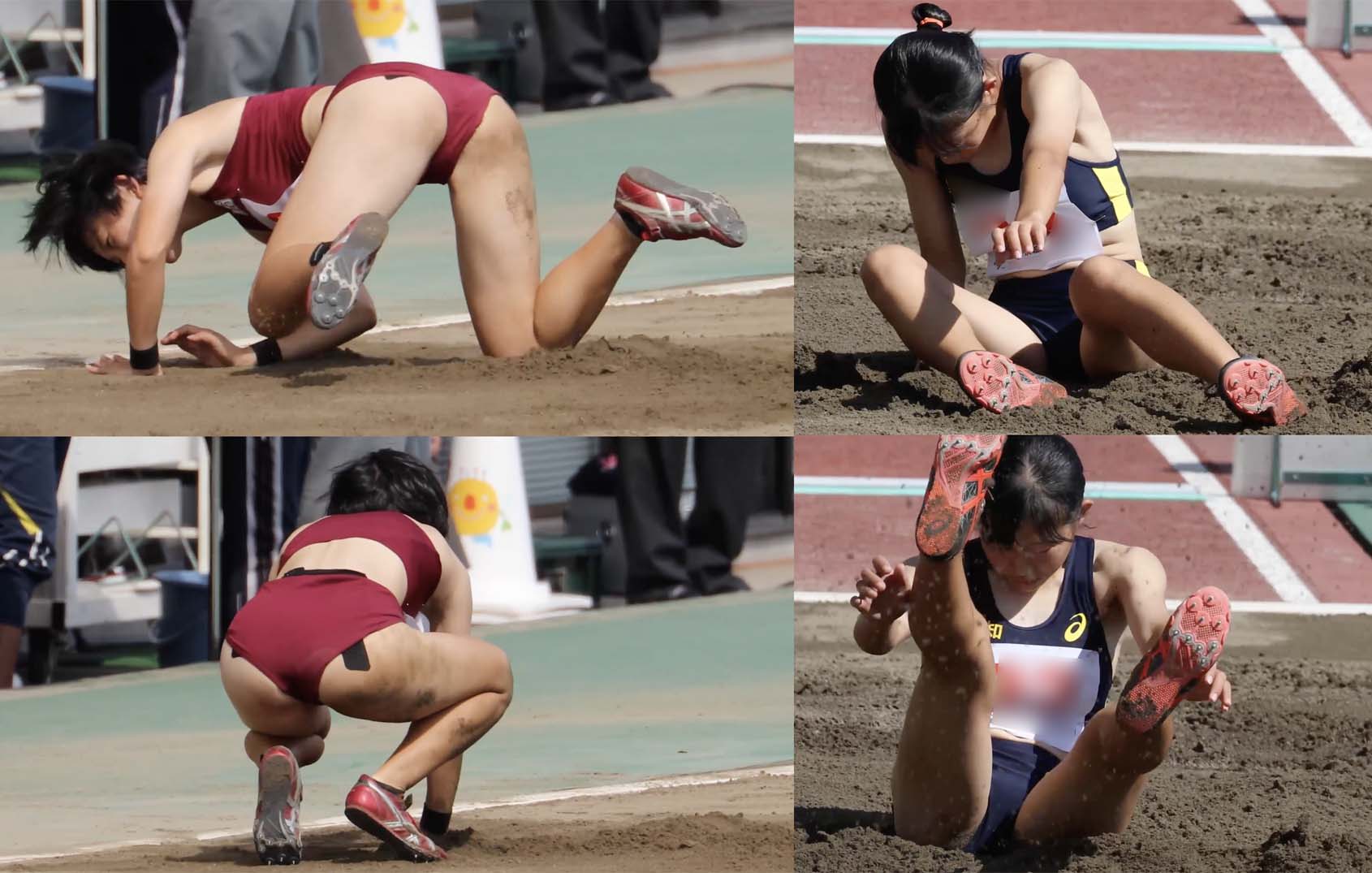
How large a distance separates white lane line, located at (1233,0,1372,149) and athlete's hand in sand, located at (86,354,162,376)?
5251 millimetres

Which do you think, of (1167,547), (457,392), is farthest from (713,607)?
(457,392)

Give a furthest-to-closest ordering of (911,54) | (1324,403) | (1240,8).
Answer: (1240,8), (1324,403), (911,54)

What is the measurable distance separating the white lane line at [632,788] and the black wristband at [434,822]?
44cm

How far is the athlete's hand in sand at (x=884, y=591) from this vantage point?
3.74 meters

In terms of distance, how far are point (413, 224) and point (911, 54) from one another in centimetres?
Result: 375

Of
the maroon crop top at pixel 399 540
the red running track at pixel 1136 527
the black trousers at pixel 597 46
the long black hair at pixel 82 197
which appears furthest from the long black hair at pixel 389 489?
the black trousers at pixel 597 46

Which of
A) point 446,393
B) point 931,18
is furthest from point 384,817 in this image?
point 931,18

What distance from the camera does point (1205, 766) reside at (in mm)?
5285

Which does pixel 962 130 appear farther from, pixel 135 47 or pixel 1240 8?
pixel 1240 8

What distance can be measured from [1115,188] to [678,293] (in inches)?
87.1

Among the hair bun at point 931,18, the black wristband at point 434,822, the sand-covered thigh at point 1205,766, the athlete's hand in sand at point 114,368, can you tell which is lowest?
the sand-covered thigh at point 1205,766

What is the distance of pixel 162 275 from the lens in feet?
16.1

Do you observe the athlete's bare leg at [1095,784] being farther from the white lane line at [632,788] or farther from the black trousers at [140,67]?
the black trousers at [140,67]

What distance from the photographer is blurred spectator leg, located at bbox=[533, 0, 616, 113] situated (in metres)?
9.55
